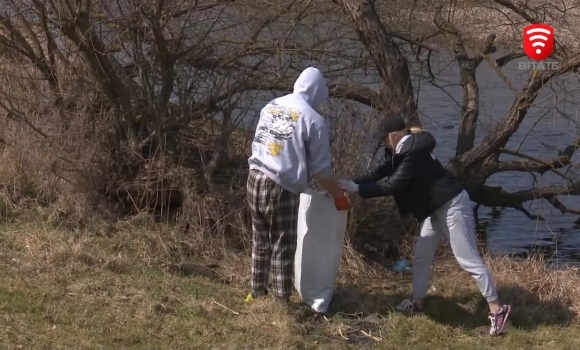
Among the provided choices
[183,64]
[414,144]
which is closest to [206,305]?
[414,144]

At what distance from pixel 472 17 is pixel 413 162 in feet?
14.8

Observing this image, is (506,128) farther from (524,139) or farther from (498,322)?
(498,322)

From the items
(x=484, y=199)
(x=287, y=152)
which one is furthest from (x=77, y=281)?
(x=484, y=199)

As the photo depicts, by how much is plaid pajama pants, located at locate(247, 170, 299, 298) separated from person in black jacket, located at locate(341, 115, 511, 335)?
17.8 inches

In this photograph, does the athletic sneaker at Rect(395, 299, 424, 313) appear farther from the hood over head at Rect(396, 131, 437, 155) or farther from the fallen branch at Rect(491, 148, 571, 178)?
the fallen branch at Rect(491, 148, 571, 178)

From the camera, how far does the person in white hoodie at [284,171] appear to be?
236 inches

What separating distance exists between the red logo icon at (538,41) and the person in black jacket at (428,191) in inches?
137

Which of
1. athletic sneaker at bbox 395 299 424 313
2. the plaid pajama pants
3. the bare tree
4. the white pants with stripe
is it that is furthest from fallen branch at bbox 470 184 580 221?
the plaid pajama pants

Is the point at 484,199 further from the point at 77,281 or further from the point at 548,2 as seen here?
the point at 77,281

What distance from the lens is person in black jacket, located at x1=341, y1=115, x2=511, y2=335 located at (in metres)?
6.28

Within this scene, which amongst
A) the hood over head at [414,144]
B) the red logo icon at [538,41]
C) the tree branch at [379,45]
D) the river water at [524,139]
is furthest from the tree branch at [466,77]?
the hood over head at [414,144]

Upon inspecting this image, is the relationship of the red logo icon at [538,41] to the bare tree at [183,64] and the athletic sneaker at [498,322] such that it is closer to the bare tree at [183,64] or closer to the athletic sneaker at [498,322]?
the bare tree at [183,64]

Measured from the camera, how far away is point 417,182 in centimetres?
635

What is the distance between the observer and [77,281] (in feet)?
21.8
